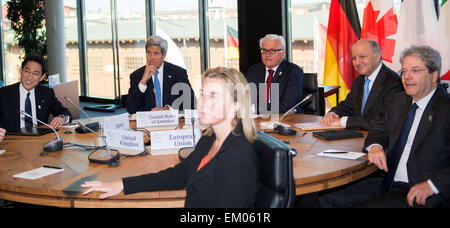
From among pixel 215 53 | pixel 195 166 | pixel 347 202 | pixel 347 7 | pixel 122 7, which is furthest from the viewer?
pixel 122 7

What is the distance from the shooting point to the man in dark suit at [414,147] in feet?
7.43

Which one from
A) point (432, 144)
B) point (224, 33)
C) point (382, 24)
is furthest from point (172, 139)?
point (224, 33)

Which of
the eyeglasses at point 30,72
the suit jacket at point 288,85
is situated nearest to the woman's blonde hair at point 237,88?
the suit jacket at point 288,85

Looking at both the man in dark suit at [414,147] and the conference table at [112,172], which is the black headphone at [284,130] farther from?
the man in dark suit at [414,147]

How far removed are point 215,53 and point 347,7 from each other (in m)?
3.14

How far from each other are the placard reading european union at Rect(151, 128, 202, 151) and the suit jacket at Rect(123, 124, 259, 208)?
689mm

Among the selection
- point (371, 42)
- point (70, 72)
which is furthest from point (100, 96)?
point (371, 42)

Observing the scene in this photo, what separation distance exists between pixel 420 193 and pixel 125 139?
1.66 metres

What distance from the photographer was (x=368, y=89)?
350 cm

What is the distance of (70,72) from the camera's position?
11.0m

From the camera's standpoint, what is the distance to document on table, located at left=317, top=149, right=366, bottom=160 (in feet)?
8.12

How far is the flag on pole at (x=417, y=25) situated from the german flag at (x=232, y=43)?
10.9 feet

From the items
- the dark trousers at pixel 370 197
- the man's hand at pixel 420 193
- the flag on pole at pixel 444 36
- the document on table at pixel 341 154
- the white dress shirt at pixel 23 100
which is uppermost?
the flag on pole at pixel 444 36
